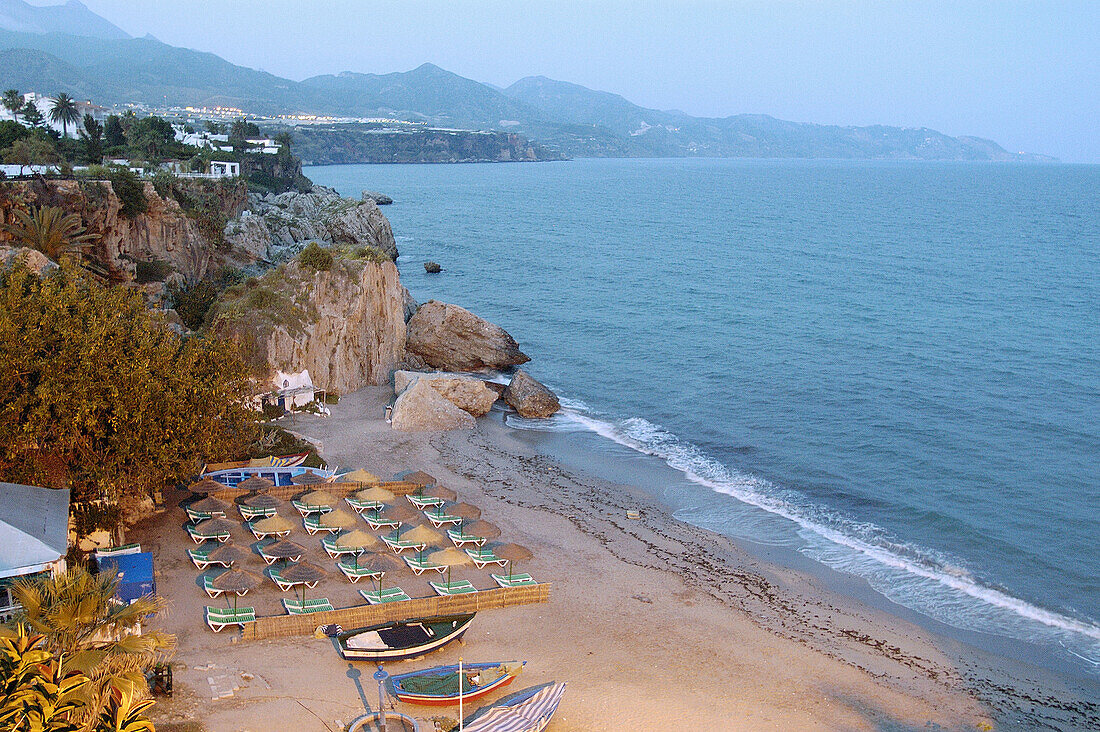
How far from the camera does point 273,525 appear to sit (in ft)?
72.9

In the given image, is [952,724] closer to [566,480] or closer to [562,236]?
[566,480]

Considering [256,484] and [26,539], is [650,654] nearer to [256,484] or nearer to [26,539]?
[26,539]

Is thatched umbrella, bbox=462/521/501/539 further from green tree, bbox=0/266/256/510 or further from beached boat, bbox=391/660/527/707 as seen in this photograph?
green tree, bbox=0/266/256/510

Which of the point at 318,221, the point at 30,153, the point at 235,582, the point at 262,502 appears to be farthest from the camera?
the point at 318,221

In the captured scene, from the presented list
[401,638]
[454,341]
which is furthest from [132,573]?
[454,341]

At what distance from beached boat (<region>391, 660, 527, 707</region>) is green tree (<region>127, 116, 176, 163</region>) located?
49.7 meters

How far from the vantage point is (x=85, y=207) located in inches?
1513

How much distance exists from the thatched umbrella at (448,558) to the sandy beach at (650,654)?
61cm

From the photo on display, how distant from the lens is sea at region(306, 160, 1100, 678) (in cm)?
2508

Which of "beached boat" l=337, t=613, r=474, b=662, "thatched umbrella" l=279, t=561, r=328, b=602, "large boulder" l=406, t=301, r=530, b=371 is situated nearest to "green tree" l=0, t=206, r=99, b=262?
"large boulder" l=406, t=301, r=530, b=371

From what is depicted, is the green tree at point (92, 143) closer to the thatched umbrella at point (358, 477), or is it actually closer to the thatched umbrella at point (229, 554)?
the thatched umbrella at point (358, 477)

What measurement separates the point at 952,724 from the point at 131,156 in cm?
5701

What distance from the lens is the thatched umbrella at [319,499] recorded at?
23922 millimetres

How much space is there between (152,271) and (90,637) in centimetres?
3240
